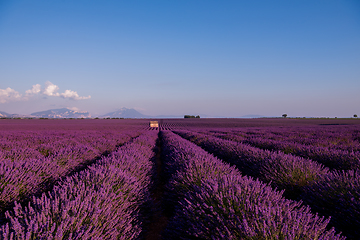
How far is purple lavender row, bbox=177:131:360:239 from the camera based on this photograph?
2.01 metres

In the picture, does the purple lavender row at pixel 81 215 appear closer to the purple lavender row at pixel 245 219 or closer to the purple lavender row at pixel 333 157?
the purple lavender row at pixel 245 219

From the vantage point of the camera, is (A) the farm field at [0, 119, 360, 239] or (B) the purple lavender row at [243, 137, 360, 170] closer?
(A) the farm field at [0, 119, 360, 239]

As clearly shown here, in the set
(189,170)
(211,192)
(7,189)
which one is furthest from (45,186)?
(211,192)

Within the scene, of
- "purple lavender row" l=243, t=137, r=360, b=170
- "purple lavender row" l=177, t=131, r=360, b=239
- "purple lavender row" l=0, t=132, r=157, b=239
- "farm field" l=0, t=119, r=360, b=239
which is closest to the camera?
"purple lavender row" l=0, t=132, r=157, b=239

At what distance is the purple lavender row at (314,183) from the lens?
2.01 meters

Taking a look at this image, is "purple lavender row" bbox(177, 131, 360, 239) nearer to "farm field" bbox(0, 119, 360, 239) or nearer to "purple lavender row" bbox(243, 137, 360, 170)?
"farm field" bbox(0, 119, 360, 239)

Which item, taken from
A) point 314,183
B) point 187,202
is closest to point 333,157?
point 314,183

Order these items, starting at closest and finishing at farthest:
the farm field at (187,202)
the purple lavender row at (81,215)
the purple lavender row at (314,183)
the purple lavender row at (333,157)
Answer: the purple lavender row at (81,215) < the farm field at (187,202) < the purple lavender row at (314,183) < the purple lavender row at (333,157)

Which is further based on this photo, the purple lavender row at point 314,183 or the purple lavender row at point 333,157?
the purple lavender row at point 333,157

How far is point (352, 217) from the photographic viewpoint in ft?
6.43

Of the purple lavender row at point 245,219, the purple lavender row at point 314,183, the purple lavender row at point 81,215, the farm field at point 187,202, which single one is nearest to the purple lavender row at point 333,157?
the farm field at point 187,202

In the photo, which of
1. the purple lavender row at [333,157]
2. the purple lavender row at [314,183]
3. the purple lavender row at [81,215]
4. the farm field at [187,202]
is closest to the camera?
the purple lavender row at [81,215]

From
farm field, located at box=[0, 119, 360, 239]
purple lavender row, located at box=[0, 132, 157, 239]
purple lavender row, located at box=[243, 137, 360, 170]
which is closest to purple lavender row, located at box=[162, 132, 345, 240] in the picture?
farm field, located at box=[0, 119, 360, 239]

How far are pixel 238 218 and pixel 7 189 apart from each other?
10.2 feet
